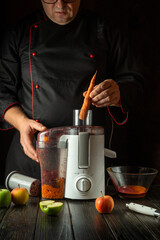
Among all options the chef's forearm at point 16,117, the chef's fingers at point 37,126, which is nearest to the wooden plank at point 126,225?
the chef's fingers at point 37,126

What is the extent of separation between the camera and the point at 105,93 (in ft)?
5.04

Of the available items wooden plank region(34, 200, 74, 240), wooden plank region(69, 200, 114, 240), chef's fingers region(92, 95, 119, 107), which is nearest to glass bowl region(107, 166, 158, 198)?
wooden plank region(69, 200, 114, 240)

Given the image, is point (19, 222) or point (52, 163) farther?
point (52, 163)

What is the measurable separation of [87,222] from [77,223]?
34mm

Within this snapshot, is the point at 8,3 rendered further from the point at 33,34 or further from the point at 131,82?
the point at 131,82

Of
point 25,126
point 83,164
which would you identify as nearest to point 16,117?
point 25,126

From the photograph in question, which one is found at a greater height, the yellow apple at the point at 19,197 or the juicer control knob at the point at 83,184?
the juicer control knob at the point at 83,184

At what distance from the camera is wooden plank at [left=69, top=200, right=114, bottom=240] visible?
3.05 feet

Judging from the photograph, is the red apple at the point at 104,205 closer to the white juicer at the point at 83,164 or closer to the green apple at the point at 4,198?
the white juicer at the point at 83,164

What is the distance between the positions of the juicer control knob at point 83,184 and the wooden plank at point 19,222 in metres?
0.18

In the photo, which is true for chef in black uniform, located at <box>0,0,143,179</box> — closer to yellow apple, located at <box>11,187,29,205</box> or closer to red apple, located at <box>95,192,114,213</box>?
yellow apple, located at <box>11,187,29,205</box>

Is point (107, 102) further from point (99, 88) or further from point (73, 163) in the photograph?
point (73, 163)

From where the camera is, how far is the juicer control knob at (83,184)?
4.23 feet

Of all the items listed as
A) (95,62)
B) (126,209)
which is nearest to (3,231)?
(126,209)
